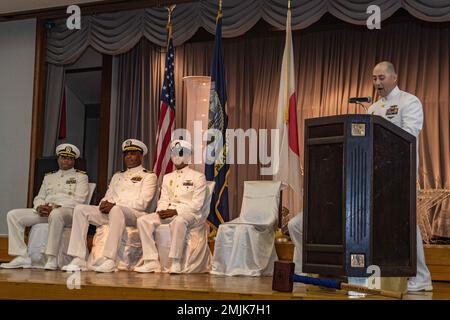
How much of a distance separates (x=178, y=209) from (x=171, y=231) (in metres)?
0.29

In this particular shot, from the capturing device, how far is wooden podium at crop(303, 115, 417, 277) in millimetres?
3768

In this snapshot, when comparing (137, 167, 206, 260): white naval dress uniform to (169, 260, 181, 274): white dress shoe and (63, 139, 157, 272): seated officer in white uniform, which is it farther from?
(63, 139, 157, 272): seated officer in white uniform

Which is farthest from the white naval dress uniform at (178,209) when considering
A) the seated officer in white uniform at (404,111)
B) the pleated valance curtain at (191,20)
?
the seated officer in white uniform at (404,111)

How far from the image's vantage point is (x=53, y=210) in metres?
6.42

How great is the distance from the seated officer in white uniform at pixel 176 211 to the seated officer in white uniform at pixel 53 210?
0.79m

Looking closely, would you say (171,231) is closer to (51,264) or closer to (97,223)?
(97,223)

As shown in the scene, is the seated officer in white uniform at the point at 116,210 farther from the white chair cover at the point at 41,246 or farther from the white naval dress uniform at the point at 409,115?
the white naval dress uniform at the point at 409,115

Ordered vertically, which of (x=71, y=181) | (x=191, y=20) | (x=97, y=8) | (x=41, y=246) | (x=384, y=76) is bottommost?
(x=41, y=246)

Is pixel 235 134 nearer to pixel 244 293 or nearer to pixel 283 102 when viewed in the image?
pixel 283 102

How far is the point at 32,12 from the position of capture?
8539mm

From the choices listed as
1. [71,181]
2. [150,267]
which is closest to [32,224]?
[71,181]

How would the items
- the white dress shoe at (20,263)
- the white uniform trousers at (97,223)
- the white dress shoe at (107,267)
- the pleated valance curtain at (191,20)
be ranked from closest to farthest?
the white dress shoe at (107,267) < the white uniform trousers at (97,223) < the white dress shoe at (20,263) < the pleated valance curtain at (191,20)

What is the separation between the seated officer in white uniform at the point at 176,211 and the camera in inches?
239
